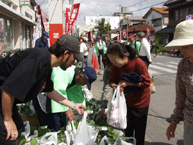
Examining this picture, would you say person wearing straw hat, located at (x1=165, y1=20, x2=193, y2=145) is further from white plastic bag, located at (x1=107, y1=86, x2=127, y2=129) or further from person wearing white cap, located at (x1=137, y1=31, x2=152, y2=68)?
person wearing white cap, located at (x1=137, y1=31, x2=152, y2=68)

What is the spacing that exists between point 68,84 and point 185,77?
1.68m

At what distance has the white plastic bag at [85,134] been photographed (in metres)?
2.32

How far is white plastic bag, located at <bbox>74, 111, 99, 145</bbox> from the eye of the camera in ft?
7.62

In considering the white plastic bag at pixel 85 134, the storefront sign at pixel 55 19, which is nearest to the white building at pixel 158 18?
the storefront sign at pixel 55 19

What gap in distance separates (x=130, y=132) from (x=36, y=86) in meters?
1.70

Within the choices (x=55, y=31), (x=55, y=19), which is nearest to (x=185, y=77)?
(x=55, y=31)

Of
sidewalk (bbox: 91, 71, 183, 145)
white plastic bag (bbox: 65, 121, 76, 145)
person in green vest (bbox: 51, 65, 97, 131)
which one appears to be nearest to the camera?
white plastic bag (bbox: 65, 121, 76, 145)

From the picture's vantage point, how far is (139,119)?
104 inches

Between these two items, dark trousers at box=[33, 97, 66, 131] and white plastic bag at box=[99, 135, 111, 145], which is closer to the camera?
white plastic bag at box=[99, 135, 111, 145]

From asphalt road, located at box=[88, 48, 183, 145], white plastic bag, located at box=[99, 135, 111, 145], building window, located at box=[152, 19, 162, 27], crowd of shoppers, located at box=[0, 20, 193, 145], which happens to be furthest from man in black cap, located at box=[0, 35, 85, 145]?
building window, located at box=[152, 19, 162, 27]

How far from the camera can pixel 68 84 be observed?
296 cm

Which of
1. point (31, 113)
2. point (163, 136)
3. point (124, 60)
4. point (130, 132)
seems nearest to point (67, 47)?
point (124, 60)

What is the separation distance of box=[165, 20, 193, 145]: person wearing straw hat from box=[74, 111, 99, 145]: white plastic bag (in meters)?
0.91

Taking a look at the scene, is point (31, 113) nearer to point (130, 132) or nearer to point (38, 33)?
point (130, 132)
